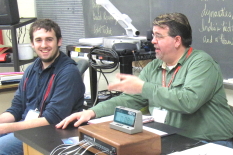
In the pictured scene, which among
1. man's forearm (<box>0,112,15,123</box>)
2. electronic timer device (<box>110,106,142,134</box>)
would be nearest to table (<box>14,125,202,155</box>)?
electronic timer device (<box>110,106,142,134</box>)

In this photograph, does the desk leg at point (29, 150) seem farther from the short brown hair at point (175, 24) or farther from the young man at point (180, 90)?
the short brown hair at point (175, 24)

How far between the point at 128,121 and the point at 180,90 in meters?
0.48

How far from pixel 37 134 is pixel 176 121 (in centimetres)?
75

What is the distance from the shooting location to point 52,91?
2.30 metres

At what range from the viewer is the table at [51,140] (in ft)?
4.80

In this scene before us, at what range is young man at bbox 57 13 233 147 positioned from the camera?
174cm

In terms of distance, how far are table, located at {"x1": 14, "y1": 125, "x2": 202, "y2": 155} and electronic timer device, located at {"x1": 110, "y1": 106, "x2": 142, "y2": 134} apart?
0.15 meters

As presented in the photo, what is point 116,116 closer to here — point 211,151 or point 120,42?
point 211,151

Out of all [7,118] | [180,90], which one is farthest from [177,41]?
[7,118]

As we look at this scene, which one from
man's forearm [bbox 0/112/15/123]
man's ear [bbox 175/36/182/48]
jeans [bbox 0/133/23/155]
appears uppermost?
man's ear [bbox 175/36/182/48]

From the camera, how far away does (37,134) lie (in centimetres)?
171

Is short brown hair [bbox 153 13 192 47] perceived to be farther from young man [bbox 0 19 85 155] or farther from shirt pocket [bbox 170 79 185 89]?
young man [bbox 0 19 85 155]

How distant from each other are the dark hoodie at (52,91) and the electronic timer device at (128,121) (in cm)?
81

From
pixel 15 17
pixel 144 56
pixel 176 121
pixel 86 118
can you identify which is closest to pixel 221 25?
pixel 144 56
